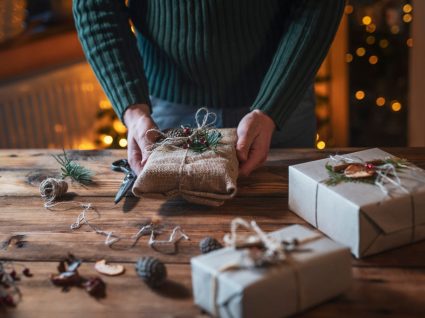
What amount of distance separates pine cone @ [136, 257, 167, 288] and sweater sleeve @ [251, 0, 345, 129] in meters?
0.51

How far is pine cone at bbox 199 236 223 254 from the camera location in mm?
880

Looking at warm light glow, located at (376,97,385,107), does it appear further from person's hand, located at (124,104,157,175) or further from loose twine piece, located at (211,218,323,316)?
loose twine piece, located at (211,218,323,316)

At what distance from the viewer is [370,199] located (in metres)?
0.85

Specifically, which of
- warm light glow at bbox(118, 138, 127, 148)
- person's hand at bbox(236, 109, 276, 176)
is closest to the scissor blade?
person's hand at bbox(236, 109, 276, 176)

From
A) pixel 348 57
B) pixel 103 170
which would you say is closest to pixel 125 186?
pixel 103 170

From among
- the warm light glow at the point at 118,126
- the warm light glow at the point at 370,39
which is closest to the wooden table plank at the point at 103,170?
the warm light glow at the point at 118,126

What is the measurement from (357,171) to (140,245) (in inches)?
13.9

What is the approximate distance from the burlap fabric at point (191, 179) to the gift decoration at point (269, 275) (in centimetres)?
24

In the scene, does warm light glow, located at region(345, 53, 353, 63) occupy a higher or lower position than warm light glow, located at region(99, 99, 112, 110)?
higher

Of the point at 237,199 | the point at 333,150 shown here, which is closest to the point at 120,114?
the point at 237,199

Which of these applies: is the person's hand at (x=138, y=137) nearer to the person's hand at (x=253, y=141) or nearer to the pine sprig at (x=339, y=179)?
the person's hand at (x=253, y=141)

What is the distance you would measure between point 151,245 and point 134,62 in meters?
0.55

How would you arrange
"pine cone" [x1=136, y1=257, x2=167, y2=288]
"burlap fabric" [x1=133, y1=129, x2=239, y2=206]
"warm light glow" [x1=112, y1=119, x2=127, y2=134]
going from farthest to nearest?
"warm light glow" [x1=112, y1=119, x2=127, y2=134] < "burlap fabric" [x1=133, y1=129, x2=239, y2=206] < "pine cone" [x1=136, y1=257, x2=167, y2=288]

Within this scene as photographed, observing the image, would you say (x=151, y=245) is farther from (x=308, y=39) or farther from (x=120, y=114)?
(x=308, y=39)
